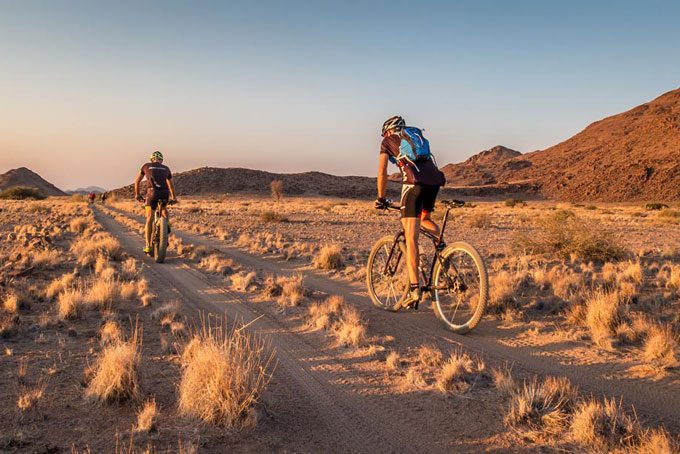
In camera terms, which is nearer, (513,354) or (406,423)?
(406,423)

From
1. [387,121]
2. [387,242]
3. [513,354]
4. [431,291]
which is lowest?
[513,354]

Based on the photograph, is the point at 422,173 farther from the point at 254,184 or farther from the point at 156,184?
the point at 254,184

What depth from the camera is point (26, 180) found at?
593 ft

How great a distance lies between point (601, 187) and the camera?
80.6 meters

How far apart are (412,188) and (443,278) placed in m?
1.21

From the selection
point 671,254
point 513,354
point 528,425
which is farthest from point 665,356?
point 671,254

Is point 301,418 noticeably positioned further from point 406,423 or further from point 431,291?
point 431,291

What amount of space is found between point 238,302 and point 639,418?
577cm

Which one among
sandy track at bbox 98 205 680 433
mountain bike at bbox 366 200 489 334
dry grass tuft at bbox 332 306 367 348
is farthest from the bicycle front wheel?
dry grass tuft at bbox 332 306 367 348

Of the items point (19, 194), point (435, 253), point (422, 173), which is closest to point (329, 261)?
point (435, 253)

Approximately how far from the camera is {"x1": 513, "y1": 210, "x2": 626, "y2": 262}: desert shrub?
12508 millimetres

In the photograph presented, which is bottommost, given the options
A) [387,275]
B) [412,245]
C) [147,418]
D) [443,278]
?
[147,418]

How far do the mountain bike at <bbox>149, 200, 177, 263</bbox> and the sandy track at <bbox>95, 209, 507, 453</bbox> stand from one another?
757 cm

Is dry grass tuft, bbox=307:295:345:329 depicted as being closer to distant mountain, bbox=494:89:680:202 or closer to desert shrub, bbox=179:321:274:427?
desert shrub, bbox=179:321:274:427
